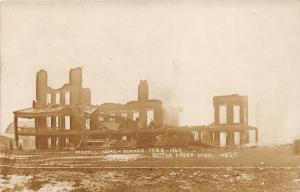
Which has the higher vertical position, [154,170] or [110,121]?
[110,121]

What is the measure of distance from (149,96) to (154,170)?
56cm

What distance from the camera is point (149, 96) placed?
12.2 feet

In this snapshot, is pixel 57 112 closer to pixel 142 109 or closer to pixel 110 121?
pixel 110 121

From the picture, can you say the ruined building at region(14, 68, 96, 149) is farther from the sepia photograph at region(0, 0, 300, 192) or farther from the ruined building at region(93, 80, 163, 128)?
the ruined building at region(93, 80, 163, 128)

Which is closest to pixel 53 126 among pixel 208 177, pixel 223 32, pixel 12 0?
pixel 12 0

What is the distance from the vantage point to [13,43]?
12.5 ft

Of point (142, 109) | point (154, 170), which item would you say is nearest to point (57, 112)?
point (142, 109)

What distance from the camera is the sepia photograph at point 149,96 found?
3.64 meters

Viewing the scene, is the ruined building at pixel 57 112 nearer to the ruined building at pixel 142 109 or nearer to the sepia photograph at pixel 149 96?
the sepia photograph at pixel 149 96

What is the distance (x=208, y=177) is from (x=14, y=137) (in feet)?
5.00

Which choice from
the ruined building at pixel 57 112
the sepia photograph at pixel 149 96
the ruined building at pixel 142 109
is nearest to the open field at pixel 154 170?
the sepia photograph at pixel 149 96

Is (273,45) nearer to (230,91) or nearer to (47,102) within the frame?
(230,91)

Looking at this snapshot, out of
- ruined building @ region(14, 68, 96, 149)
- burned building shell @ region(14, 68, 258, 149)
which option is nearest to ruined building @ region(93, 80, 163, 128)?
burned building shell @ region(14, 68, 258, 149)

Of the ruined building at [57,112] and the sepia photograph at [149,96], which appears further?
the ruined building at [57,112]
